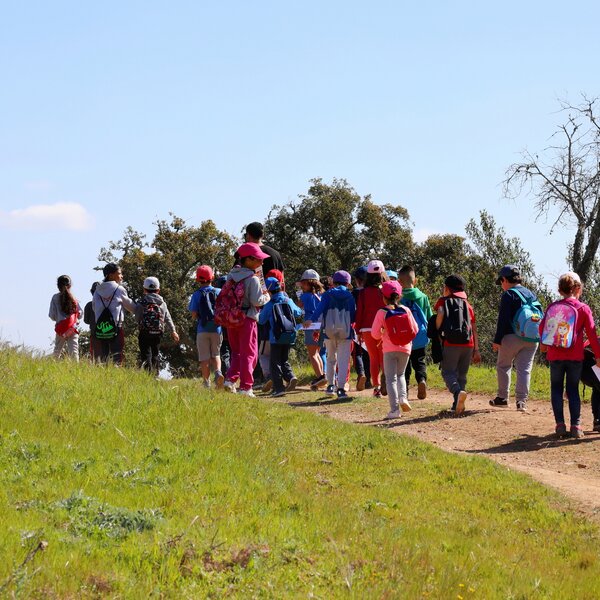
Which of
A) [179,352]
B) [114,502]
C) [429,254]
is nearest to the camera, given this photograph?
[114,502]

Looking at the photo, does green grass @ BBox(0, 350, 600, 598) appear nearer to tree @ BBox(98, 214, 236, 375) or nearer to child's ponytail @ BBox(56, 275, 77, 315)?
child's ponytail @ BBox(56, 275, 77, 315)

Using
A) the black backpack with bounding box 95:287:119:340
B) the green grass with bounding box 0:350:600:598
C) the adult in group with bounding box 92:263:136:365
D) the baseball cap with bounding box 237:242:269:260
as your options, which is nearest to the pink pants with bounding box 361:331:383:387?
the baseball cap with bounding box 237:242:269:260

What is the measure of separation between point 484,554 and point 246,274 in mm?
6814

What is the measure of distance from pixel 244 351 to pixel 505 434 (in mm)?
3741

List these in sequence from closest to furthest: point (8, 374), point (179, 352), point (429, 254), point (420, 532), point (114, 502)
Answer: point (114, 502) → point (420, 532) → point (8, 374) → point (179, 352) → point (429, 254)

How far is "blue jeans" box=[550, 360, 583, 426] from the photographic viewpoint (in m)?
11.6

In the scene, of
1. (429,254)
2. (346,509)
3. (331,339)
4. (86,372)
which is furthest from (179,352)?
(346,509)

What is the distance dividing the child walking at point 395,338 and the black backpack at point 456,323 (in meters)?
0.61

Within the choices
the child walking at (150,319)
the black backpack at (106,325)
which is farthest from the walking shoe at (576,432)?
the black backpack at (106,325)

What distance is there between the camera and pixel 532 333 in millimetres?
13836

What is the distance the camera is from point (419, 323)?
14.8 m

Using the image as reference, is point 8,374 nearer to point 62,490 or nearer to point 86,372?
point 86,372

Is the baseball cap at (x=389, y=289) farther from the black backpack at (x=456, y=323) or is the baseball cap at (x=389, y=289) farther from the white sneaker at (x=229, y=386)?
the white sneaker at (x=229, y=386)

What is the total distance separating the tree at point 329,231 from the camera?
50.8 metres
